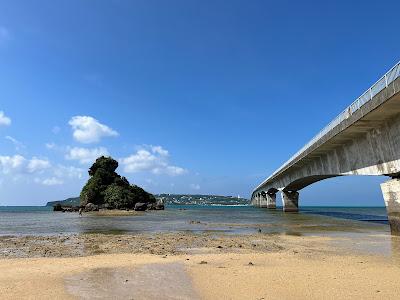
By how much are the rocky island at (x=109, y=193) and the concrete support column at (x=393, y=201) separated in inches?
2730

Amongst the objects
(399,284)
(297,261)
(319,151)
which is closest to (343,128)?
(319,151)

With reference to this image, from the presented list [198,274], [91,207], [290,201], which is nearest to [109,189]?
[91,207]

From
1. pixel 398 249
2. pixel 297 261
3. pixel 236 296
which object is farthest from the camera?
pixel 398 249

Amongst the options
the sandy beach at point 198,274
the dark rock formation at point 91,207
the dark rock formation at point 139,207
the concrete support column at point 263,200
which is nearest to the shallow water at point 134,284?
the sandy beach at point 198,274

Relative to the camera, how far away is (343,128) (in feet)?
90.7

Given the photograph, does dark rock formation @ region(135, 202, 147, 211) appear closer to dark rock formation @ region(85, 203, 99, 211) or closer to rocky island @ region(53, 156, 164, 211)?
rocky island @ region(53, 156, 164, 211)

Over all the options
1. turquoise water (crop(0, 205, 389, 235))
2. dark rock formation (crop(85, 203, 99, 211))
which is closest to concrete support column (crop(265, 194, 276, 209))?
dark rock formation (crop(85, 203, 99, 211))

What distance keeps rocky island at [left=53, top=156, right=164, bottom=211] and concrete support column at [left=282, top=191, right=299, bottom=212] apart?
33.4 metres

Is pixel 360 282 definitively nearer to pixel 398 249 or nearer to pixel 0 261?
pixel 398 249

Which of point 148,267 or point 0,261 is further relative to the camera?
point 0,261

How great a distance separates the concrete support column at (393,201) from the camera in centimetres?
2300

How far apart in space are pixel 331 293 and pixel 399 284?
2026mm

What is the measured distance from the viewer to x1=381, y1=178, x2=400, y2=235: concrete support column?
75.5 ft

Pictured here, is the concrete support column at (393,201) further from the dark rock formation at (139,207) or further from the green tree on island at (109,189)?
the green tree on island at (109,189)
